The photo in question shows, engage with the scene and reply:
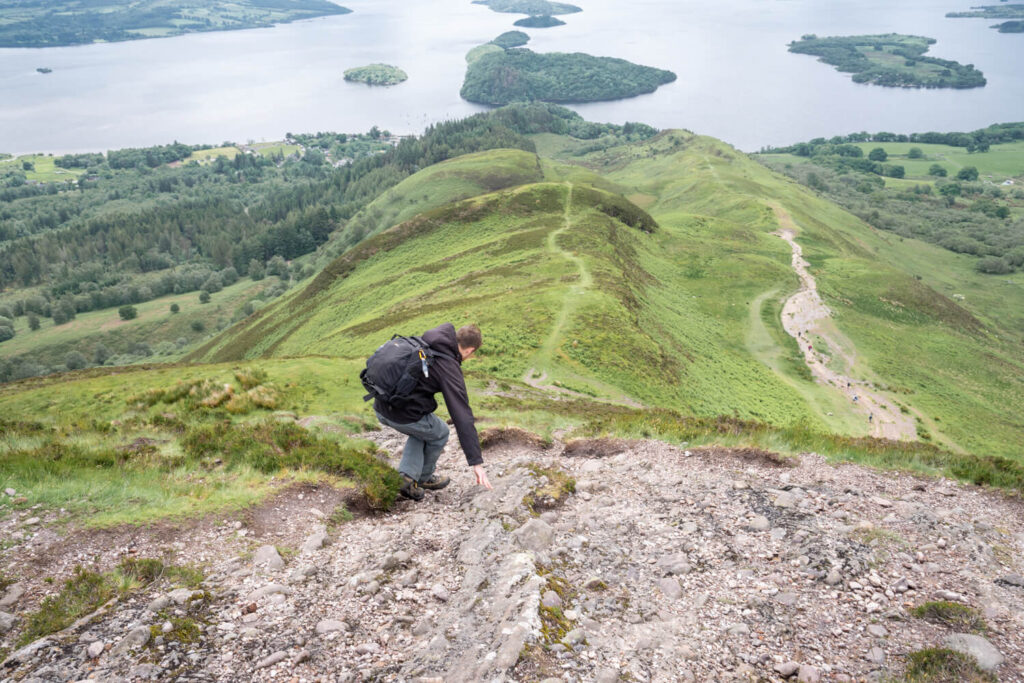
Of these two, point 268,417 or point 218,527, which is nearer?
point 218,527

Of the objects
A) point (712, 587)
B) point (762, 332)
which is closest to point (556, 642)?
point (712, 587)

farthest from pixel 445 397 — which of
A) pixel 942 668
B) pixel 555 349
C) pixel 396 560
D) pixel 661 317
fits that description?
pixel 661 317

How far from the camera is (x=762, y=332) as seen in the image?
5712cm

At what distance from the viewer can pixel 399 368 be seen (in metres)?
8.72

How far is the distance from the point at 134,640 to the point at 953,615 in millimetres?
10001

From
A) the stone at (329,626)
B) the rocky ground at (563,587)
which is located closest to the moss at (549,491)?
the rocky ground at (563,587)

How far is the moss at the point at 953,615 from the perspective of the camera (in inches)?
261

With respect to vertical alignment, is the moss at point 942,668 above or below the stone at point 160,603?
above

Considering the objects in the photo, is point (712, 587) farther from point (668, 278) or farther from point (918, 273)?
point (918, 273)

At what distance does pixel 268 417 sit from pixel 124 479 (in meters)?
8.84

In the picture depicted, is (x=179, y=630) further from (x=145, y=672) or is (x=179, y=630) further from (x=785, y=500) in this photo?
(x=785, y=500)

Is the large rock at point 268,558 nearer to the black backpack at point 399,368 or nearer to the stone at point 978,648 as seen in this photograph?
the black backpack at point 399,368

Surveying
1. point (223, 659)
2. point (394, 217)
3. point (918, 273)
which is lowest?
point (918, 273)

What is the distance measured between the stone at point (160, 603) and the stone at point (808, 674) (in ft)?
25.1
